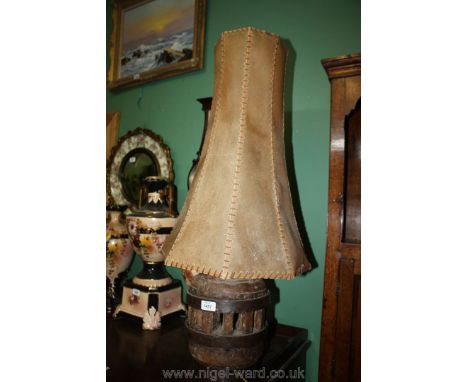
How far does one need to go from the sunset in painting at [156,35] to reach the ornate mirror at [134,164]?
0.46 meters

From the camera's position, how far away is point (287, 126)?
4.61 feet

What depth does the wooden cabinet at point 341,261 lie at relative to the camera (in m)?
0.94

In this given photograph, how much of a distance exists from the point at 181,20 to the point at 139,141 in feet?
2.39

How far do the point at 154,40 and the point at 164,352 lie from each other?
1.72m

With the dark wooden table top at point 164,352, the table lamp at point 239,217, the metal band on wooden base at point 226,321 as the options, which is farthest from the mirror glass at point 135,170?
the metal band on wooden base at point 226,321

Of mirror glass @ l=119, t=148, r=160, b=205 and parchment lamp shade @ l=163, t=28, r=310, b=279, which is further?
mirror glass @ l=119, t=148, r=160, b=205

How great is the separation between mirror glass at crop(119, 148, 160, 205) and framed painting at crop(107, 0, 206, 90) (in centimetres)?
48

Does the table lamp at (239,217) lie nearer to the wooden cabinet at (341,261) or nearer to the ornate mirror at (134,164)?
the wooden cabinet at (341,261)

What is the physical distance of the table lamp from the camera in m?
0.81

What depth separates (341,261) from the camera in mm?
961

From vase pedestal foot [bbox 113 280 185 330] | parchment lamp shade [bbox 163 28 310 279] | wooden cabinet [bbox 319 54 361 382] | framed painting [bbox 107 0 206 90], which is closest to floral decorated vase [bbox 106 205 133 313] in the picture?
vase pedestal foot [bbox 113 280 185 330]

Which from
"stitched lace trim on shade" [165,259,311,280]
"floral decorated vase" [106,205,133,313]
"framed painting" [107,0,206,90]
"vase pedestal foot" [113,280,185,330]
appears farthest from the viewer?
"framed painting" [107,0,206,90]

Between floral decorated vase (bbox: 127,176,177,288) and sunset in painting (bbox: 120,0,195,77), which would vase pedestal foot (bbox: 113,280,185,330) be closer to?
floral decorated vase (bbox: 127,176,177,288)
